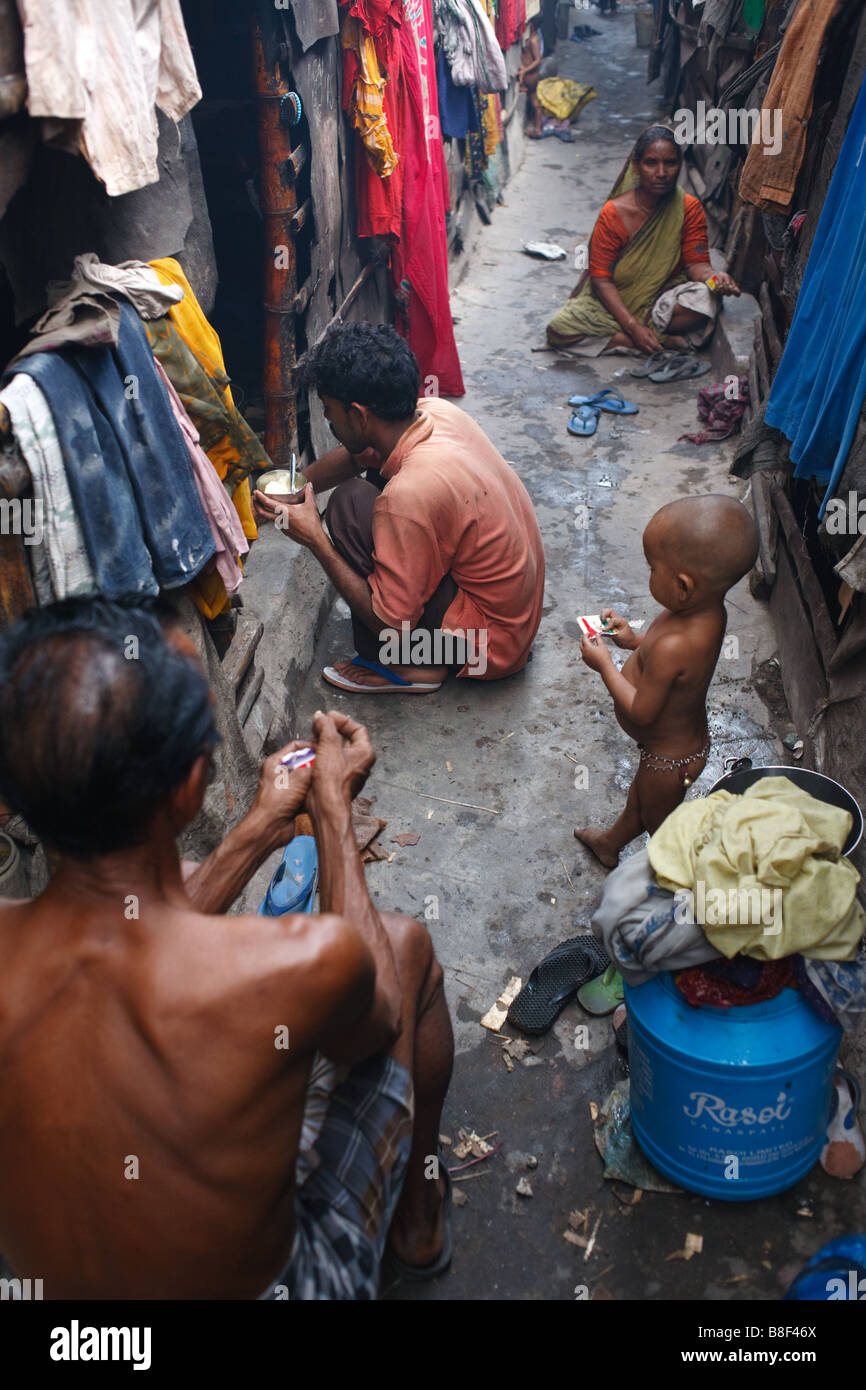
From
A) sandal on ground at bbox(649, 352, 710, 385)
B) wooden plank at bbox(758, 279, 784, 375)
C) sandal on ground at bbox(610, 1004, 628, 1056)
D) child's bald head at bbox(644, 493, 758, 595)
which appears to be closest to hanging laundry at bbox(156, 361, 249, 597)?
child's bald head at bbox(644, 493, 758, 595)

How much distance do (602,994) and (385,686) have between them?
1.81m

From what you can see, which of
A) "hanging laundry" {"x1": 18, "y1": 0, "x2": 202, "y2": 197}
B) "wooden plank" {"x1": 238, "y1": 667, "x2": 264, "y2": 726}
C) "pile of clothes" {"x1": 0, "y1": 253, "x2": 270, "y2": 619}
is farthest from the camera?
"wooden plank" {"x1": 238, "y1": 667, "x2": 264, "y2": 726}

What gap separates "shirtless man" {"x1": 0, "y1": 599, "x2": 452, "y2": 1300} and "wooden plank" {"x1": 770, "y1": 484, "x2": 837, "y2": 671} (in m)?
2.57

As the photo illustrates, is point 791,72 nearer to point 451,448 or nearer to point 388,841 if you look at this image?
point 451,448

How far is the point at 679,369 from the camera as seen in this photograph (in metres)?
7.05

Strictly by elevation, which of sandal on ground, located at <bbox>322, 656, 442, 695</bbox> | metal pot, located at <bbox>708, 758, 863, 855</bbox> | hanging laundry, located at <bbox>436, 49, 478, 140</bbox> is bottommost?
sandal on ground, located at <bbox>322, 656, 442, 695</bbox>

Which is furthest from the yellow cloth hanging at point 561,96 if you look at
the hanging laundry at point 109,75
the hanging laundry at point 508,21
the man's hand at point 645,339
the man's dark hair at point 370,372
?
the hanging laundry at point 109,75

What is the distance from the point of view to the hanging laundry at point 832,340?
330cm

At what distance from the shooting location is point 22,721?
1.31 meters

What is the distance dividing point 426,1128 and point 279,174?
12.9ft

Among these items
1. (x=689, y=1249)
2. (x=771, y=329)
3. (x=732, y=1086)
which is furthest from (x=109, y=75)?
(x=771, y=329)

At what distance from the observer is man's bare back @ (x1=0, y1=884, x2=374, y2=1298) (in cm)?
136

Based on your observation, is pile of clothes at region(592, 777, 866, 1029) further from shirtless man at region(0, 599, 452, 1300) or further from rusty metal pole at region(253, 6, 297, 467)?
rusty metal pole at region(253, 6, 297, 467)

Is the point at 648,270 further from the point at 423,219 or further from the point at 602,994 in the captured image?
the point at 602,994
